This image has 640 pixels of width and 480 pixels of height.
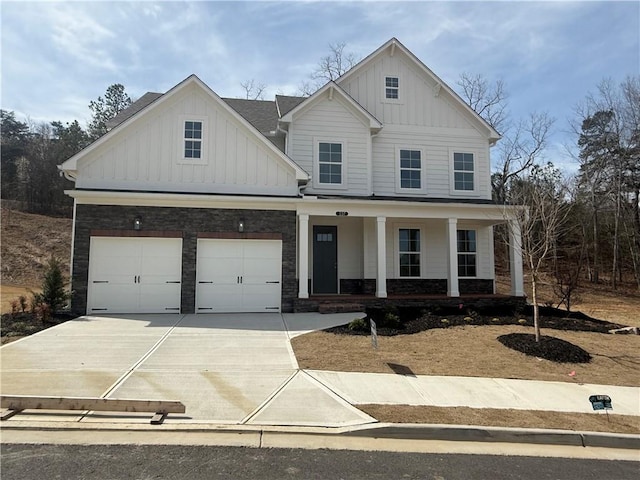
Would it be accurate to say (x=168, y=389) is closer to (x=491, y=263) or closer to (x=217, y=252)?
(x=217, y=252)

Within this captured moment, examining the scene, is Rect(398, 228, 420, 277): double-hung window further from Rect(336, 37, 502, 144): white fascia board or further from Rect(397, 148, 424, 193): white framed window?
Rect(336, 37, 502, 144): white fascia board

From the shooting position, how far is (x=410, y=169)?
16125 mm

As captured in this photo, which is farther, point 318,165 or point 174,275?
point 318,165

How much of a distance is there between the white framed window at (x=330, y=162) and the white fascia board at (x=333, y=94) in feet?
4.16

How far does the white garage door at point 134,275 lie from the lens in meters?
12.0

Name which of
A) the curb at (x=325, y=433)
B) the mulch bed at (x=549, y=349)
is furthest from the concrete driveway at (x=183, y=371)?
the mulch bed at (x=549, y=349)

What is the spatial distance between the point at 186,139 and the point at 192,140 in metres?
0.20

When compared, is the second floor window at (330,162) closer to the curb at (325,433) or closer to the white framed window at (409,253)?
the white framed window at (409,253)

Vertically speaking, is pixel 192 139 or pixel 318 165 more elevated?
pixel 192 139

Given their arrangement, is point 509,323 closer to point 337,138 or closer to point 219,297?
point 219,297

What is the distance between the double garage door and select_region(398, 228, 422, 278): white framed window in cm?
531

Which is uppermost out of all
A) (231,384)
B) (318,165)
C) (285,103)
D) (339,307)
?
(285,103)

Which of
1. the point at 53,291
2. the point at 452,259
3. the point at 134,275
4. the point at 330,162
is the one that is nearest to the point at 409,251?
the point at 452,259

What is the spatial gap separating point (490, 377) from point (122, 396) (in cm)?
606
